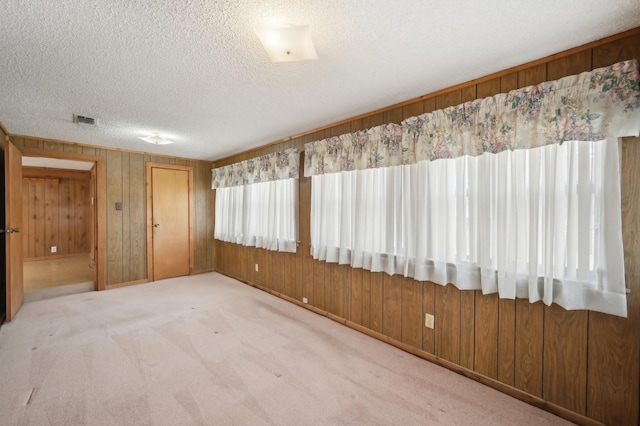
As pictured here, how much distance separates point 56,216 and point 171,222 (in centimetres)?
397

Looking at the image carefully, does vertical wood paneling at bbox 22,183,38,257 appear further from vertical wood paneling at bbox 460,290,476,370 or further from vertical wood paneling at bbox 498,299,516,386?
vertical wood paneling at bbox 498,299,516,386

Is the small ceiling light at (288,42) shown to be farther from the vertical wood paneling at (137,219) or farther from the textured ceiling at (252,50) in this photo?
the vertical wood paneling at (137,219)

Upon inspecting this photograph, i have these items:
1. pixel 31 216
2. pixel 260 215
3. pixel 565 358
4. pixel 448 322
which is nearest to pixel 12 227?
pixel 260 215

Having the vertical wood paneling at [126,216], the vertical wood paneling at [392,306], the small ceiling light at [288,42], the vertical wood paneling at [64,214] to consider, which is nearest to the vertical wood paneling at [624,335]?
the vertical wood paneling at [392,306]

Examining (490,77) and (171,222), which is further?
(171,222)

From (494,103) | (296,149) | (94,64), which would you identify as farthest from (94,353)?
(494,103)

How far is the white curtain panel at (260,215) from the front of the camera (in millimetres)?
3795

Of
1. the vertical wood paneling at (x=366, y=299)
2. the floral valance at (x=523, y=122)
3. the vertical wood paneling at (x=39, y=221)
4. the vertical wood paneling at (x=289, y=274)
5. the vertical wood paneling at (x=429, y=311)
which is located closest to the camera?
the floral valance at (x=523, y=122)

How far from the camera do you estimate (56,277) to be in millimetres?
4758

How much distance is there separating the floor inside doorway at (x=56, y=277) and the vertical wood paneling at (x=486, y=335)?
531 cm

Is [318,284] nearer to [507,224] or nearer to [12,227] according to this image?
Answer: [507,224]

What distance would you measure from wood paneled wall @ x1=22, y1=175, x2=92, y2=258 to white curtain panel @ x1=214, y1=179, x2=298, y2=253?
432 centimetres

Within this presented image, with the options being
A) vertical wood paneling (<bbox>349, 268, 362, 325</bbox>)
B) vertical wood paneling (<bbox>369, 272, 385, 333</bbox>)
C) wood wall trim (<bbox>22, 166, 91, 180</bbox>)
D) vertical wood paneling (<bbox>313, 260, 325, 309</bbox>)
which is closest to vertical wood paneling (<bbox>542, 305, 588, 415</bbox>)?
vertical wood paneling (<bbox>369, 272, 385, 333</bbox>)

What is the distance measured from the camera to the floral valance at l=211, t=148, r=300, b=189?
12.0ft
